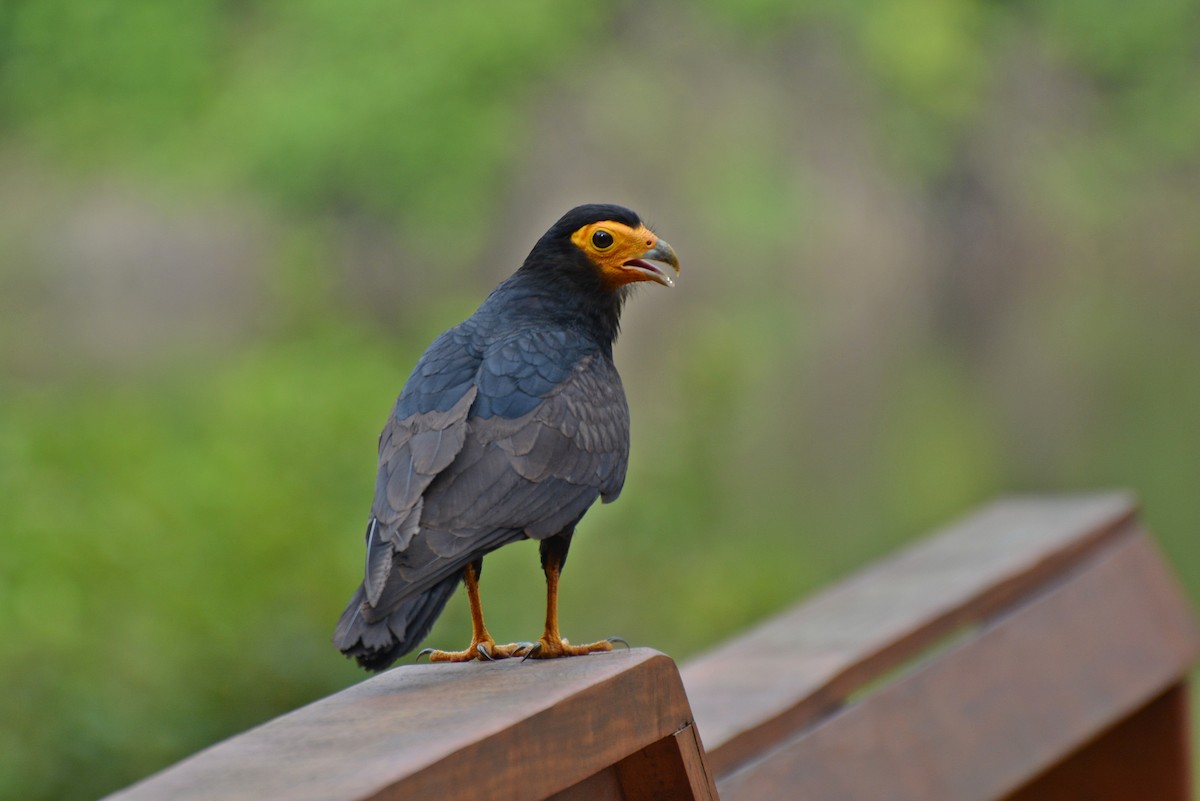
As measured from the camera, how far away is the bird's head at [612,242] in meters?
2.33

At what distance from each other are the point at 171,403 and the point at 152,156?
14.8 metres

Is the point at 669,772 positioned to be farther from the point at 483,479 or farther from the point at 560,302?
the point at 560,302

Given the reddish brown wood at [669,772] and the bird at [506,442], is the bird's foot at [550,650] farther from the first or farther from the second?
the reddish brown wood at [669,772]

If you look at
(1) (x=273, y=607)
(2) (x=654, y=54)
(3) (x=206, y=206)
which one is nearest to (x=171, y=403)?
(1) (x=273, y=607)

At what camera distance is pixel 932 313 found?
2441 cm

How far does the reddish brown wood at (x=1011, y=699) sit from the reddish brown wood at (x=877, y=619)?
0.04 meters

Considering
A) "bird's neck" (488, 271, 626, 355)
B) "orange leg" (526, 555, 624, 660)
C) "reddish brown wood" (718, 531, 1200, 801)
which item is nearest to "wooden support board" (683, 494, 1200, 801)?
"reddish brown wood" (718, 531, 1200, 801)

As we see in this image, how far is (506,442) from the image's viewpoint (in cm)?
203

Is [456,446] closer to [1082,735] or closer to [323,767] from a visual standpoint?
[323,767]

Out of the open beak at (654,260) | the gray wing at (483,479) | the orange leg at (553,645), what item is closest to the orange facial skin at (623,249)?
the open beak at (654,260)

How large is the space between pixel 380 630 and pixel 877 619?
107 cm

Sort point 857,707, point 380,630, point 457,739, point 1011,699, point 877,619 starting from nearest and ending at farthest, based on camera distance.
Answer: point 457,739 → point 380,630 → point 857,707 → point 1011,699 → point 877,619

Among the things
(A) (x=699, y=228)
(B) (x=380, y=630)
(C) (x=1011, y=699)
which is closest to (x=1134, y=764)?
(C) (x=1011, y=699)

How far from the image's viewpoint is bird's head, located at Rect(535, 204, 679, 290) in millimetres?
2330
